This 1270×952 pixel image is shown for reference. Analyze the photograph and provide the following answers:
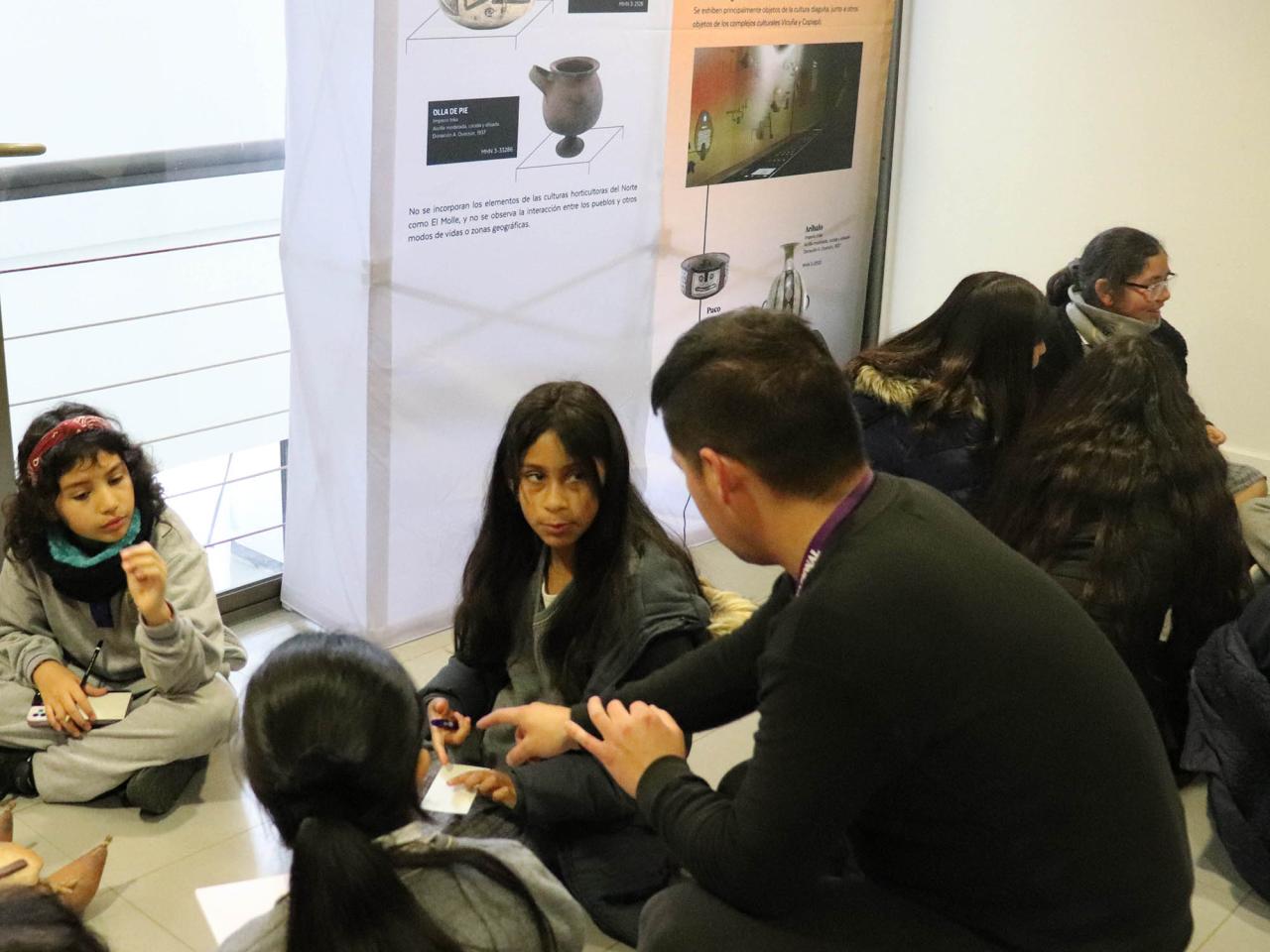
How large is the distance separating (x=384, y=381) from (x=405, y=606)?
55cm

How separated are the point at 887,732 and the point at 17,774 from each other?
182 centimetres

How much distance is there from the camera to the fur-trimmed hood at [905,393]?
2996 mm

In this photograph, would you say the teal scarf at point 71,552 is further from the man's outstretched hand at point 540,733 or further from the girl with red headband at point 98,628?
the man's outstretched hand at point 540,733

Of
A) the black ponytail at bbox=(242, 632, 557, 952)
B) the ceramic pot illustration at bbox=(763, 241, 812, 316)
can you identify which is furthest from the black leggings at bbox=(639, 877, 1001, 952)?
the ceramic pot illustration at bbox=(763, 241, 812, 316)

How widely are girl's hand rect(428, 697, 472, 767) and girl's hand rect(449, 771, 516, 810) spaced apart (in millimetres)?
95

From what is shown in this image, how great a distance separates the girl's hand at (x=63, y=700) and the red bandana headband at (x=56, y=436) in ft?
1.15

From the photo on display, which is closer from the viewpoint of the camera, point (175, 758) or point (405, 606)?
point (175, 758)

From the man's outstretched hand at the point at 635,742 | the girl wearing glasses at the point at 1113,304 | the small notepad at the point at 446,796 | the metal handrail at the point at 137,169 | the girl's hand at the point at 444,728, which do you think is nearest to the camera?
the man's outstretched hand at the point at 635,742

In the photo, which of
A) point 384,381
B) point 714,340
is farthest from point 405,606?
point 714,340

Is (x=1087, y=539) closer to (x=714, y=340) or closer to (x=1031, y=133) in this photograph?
(x=714, y=340)

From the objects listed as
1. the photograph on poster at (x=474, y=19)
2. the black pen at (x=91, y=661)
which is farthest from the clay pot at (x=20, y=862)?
the photograph on poster at (x=474, y=19)

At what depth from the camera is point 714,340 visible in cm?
154

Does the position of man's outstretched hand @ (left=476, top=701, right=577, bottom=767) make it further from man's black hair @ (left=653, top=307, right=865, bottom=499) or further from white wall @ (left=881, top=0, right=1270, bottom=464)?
white wall @ (left=881, top=0, right=1270, bottom=464)

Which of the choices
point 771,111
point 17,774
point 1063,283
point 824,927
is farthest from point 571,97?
point 824,927
